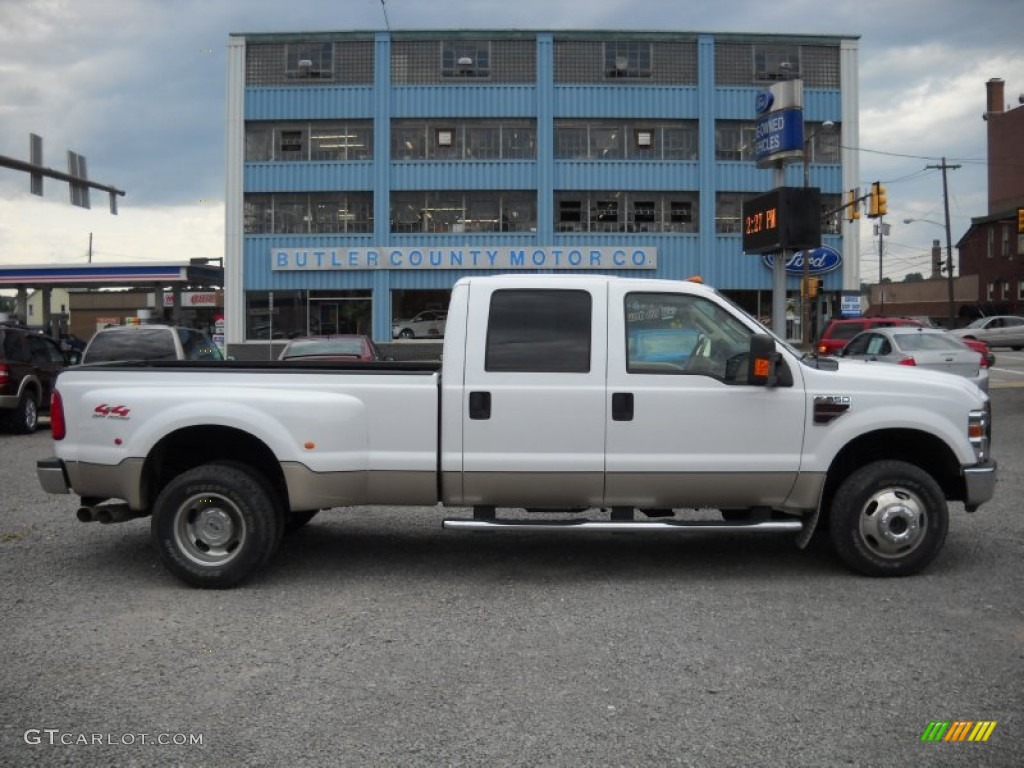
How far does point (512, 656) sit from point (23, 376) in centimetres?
1371

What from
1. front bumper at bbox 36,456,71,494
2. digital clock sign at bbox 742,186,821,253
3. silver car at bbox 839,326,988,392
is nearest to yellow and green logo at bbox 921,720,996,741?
front bumper at bbox 36,456,71,494

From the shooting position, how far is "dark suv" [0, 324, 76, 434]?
1525 centimetres

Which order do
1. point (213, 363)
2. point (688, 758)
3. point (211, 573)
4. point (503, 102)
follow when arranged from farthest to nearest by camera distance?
point (503, 102), point (213, 363), point (211, 573), point (688, 758)

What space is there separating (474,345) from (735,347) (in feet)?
5.59

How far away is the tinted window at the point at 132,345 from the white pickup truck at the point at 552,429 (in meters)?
9.53

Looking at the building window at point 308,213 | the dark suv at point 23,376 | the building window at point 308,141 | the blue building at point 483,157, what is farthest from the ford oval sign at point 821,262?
the dark suv at point 23,376

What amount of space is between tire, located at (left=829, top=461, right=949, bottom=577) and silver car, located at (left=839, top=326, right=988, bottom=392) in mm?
10204

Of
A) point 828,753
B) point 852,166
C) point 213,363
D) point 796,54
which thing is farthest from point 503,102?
point 828,753

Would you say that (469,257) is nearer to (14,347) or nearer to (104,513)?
(14,347)

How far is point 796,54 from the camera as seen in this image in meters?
40.8

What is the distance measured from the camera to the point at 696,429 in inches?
236

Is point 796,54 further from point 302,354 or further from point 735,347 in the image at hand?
point 735,347

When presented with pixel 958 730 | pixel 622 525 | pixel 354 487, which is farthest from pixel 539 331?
pixel 958 730

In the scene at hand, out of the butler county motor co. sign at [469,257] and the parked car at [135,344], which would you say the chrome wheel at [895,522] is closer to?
the parked car at [135,344]
